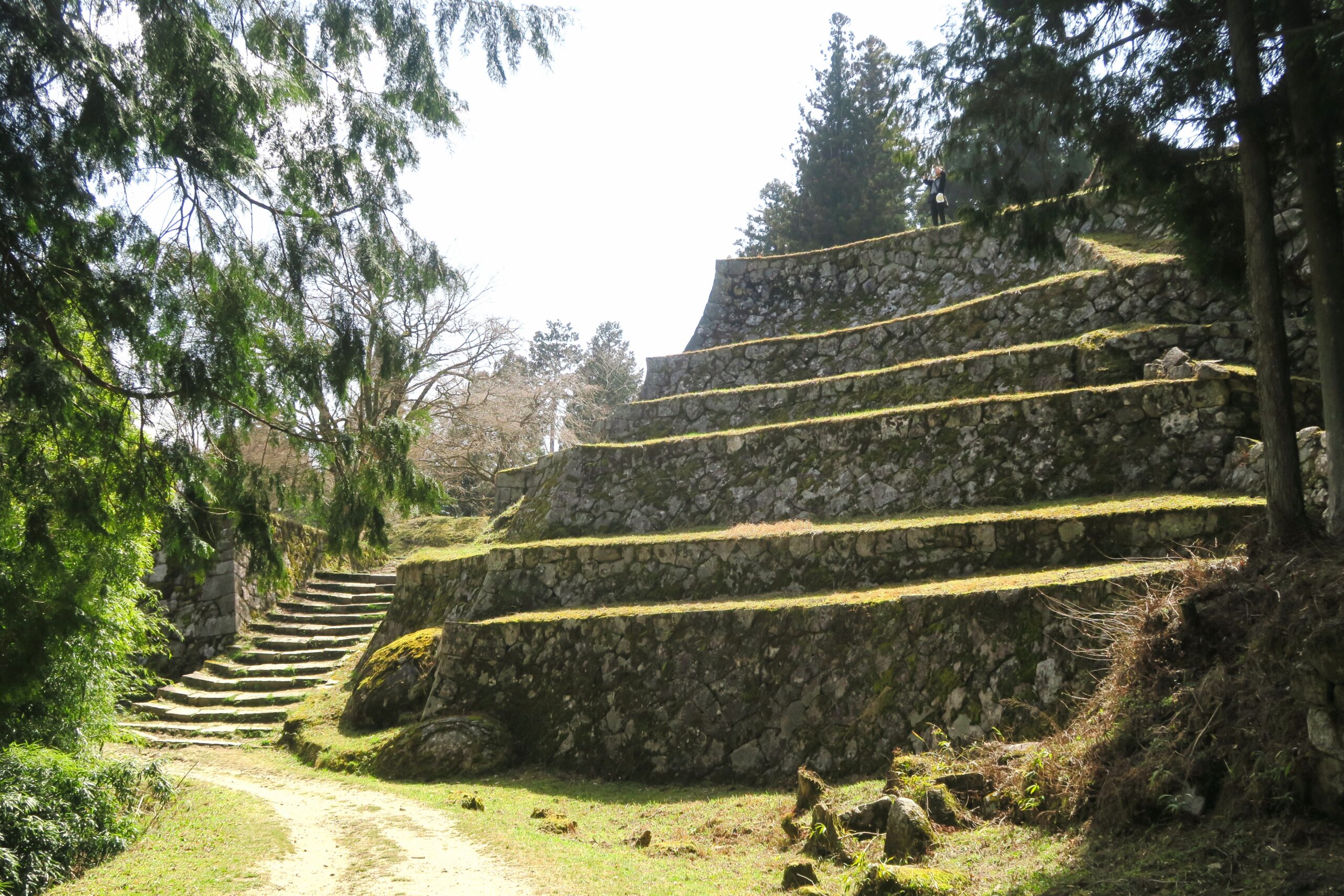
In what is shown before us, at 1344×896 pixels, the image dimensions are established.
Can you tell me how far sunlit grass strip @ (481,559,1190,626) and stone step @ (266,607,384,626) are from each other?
21.7 feet

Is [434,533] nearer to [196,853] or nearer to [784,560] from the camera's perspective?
[784,560]

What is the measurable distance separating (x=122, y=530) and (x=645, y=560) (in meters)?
6.29

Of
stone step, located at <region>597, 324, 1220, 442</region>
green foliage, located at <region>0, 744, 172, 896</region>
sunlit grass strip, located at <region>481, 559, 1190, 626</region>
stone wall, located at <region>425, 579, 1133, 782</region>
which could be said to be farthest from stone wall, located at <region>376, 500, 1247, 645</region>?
green foliage, located at <region>0, 744, 172, 896</region>

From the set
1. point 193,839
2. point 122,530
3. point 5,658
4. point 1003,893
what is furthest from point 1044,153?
point 5,658

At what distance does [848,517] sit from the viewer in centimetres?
1267

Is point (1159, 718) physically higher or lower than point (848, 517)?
Answer: lower

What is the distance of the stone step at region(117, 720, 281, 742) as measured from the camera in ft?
46.4

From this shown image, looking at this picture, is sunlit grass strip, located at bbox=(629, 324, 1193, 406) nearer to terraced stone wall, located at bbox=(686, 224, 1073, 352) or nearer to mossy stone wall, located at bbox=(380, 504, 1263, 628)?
terraced stone wall, located at bbox=(686, 224, 1073, 352)

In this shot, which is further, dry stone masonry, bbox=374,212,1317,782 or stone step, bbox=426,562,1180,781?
dry stone masonry, bbox=374,212,1317,782

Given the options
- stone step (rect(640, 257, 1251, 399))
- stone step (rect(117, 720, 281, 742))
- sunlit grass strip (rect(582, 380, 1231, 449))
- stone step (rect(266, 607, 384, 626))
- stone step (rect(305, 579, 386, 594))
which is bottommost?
stone step (rect(117, 720, 281, 742))

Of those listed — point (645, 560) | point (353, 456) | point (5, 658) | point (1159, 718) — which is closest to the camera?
point (1159, 718)

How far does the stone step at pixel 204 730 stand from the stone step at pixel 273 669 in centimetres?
139

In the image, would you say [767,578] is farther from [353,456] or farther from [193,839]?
[193,839]

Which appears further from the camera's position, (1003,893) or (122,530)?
(122,530)
